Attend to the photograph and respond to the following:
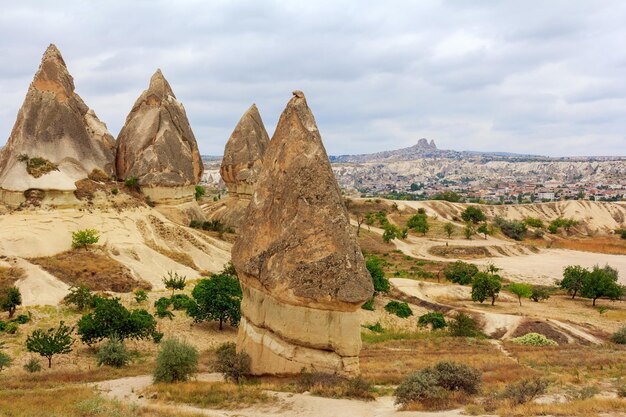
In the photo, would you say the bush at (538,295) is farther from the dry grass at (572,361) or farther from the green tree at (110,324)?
the green tree at (110,324)

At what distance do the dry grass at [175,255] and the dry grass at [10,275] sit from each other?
822 cm

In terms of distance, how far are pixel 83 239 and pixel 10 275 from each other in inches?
195

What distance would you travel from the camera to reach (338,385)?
1278 centimetres

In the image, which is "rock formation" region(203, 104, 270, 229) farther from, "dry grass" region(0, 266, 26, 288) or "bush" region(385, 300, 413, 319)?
"dry grass" region(0, 266, 26, 288)

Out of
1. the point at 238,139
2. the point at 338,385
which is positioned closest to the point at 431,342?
the point at 338,385

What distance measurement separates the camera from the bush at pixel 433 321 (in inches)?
1137

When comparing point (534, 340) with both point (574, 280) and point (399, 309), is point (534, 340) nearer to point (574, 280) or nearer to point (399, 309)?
point (399, 309)

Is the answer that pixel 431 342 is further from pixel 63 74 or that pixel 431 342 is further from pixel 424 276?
pixel 63 74

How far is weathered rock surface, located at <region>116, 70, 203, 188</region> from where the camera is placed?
4069 centimetres

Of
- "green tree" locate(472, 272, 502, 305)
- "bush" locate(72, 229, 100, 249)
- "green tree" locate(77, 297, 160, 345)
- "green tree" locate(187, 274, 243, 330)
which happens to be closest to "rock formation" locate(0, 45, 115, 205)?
"bush" locate(72, 229, 100, 249)

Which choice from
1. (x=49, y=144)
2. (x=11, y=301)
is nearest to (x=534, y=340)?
(x=11, y=301)

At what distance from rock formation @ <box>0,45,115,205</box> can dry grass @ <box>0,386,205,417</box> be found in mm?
23124

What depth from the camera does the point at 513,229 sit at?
77.4 metres

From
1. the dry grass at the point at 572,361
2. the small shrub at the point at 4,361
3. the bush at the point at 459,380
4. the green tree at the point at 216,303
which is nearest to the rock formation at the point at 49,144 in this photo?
the green tree at the point at 216,303
